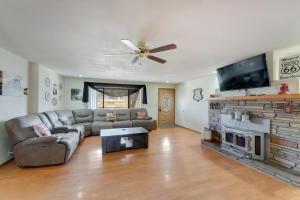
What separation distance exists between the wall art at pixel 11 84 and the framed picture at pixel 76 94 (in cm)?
284

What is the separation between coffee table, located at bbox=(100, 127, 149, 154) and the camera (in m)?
3.69

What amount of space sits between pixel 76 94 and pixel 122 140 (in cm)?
376

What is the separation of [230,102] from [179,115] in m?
3.71

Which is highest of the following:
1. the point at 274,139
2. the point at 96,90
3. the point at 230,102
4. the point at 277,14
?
the point at 277,14

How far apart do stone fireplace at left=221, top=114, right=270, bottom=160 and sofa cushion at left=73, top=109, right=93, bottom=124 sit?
188 inches

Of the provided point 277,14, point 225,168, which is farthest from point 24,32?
point 225,168

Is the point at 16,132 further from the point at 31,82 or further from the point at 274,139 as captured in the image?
the point at 274,139

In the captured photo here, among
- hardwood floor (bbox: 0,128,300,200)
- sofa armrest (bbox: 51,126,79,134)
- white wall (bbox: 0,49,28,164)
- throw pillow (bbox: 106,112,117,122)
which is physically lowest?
hardwood floor (bbox: 0,128,300,200)

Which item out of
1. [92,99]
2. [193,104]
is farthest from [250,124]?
[92,99]

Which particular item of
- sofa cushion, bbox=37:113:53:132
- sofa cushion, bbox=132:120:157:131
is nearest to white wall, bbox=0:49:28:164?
sofa cushion, bbox=37:113:53:132

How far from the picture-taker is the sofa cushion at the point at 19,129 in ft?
9.10

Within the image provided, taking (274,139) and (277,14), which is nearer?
(277,14)

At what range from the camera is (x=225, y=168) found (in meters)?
2.87

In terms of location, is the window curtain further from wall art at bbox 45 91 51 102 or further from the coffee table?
wall art at bbox 45 91 51 102
